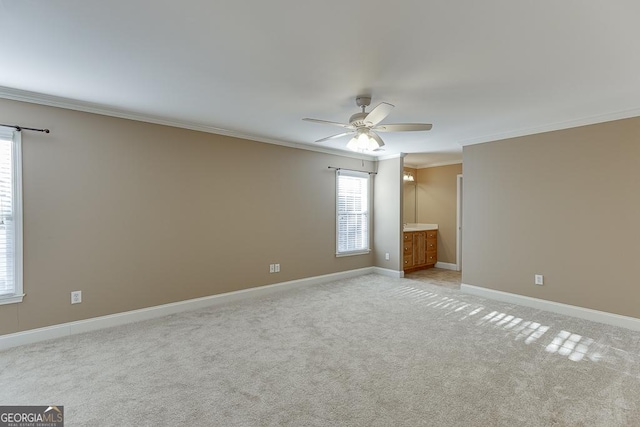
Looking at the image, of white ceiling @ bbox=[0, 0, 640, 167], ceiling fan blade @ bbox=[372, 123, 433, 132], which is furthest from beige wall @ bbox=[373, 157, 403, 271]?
ceiling fan blade @ bbox=[372, 123, 433, 132]

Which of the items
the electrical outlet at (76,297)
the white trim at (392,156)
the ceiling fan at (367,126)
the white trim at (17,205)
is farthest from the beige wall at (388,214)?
the white trim at (17,205)

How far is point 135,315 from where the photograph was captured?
12.2 feet

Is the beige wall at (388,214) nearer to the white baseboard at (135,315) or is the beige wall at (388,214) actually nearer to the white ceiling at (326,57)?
the white baseboard at (135,315)

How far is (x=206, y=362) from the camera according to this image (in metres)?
2.70

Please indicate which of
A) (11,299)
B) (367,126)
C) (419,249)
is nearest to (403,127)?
(367,126)

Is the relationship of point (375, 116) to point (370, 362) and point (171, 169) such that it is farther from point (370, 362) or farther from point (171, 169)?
point (171, 169)

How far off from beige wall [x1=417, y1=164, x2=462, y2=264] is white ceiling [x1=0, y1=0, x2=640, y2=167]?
334 cm

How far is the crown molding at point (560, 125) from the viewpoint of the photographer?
3.55m

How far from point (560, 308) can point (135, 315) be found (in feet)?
17.2

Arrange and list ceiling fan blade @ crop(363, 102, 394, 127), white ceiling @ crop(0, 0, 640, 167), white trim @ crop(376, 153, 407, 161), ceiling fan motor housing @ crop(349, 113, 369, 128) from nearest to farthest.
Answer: white ceiling @ crop(0, 0, 640, 167)
ceiling fan blade @ crop(363, 102, 394, 127)
ceiling fan motor housing @ crop(349, 113, 369, 128)
white trim @ crop(376, 153, 407, 161)

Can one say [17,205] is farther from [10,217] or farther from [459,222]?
[459,222]

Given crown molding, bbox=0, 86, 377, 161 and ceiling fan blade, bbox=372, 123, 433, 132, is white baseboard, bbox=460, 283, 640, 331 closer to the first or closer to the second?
ceiling fan blade, bbox=372, 123, 433, 132

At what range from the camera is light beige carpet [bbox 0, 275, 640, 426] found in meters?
2.02

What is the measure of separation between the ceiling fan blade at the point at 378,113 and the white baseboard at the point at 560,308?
3330mm
